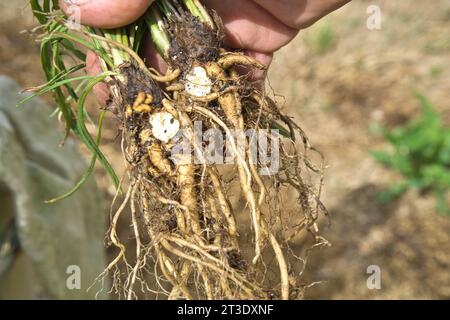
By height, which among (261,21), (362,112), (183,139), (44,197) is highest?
(261,21)

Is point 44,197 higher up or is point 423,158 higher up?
point 44,197

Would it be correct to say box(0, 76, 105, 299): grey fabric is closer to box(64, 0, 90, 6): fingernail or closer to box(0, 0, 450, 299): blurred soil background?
box(0, 0, 450, 299): blurred soil background

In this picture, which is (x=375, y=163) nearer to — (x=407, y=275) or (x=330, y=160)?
(x=330, y=160)

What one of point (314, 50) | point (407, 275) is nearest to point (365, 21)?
point (314, 50)

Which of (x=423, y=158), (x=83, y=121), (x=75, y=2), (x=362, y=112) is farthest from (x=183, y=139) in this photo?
(x=362, y=112)

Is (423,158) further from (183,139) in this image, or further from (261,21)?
(183,139)

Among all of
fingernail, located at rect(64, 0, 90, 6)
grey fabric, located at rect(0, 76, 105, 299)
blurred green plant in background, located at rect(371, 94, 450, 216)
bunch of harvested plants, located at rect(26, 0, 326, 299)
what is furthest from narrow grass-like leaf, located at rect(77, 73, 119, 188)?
blurred green plant in background, located at rect(371, 94, 450, 216)
